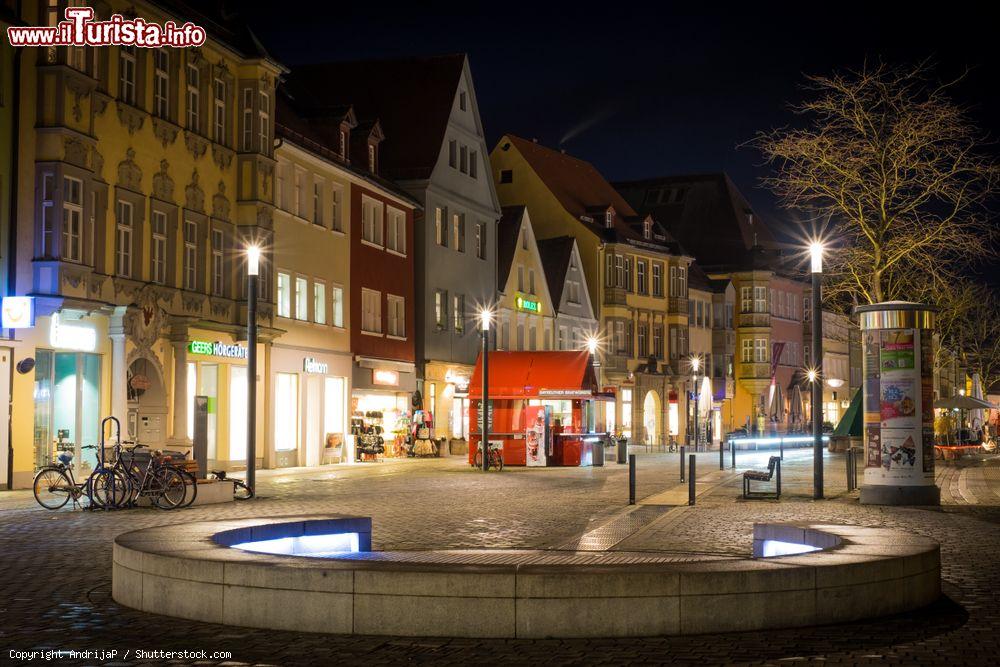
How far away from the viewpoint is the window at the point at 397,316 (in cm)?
4972

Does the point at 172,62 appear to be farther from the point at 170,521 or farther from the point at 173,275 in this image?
the point at 170,521

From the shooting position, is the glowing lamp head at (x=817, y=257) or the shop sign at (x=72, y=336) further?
the shop sign at (x=72, y=336)

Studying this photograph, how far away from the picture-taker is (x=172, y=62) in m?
34.7

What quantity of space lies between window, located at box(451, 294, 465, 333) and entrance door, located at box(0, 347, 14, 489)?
27.9m

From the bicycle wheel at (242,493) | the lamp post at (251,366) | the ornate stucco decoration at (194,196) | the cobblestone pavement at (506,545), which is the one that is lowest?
the cobblestone pavement at (506,545)

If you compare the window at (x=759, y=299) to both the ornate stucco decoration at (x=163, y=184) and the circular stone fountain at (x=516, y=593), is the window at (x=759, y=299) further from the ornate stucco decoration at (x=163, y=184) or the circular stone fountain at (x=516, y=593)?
the circular stone fountain at (x=516, y=593)

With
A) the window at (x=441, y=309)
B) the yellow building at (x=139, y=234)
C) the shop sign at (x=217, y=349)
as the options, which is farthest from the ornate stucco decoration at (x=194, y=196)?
the window at (x=441, y=309)

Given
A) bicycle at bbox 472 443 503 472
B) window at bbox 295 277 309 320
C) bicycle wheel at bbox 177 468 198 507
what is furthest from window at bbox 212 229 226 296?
bicycle wheel at bbox 177 468 198 507

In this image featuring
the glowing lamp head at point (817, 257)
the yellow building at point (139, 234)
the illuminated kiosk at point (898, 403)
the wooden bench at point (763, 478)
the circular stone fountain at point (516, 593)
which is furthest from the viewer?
the yellow building at point (139, 234)

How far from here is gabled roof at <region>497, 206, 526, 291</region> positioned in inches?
2435

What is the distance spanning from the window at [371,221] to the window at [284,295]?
6319mm

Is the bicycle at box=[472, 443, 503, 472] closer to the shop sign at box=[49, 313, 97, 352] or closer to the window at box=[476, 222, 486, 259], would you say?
the shop sign at box=[49, 313, 97, 352]

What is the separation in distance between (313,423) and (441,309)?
40.8ft

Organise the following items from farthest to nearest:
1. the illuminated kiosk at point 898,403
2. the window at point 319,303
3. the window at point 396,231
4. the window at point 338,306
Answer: the window at point 396,231
the window at point 338,306
the window at point 319,303
the illuminated kiosk at point 898,403
